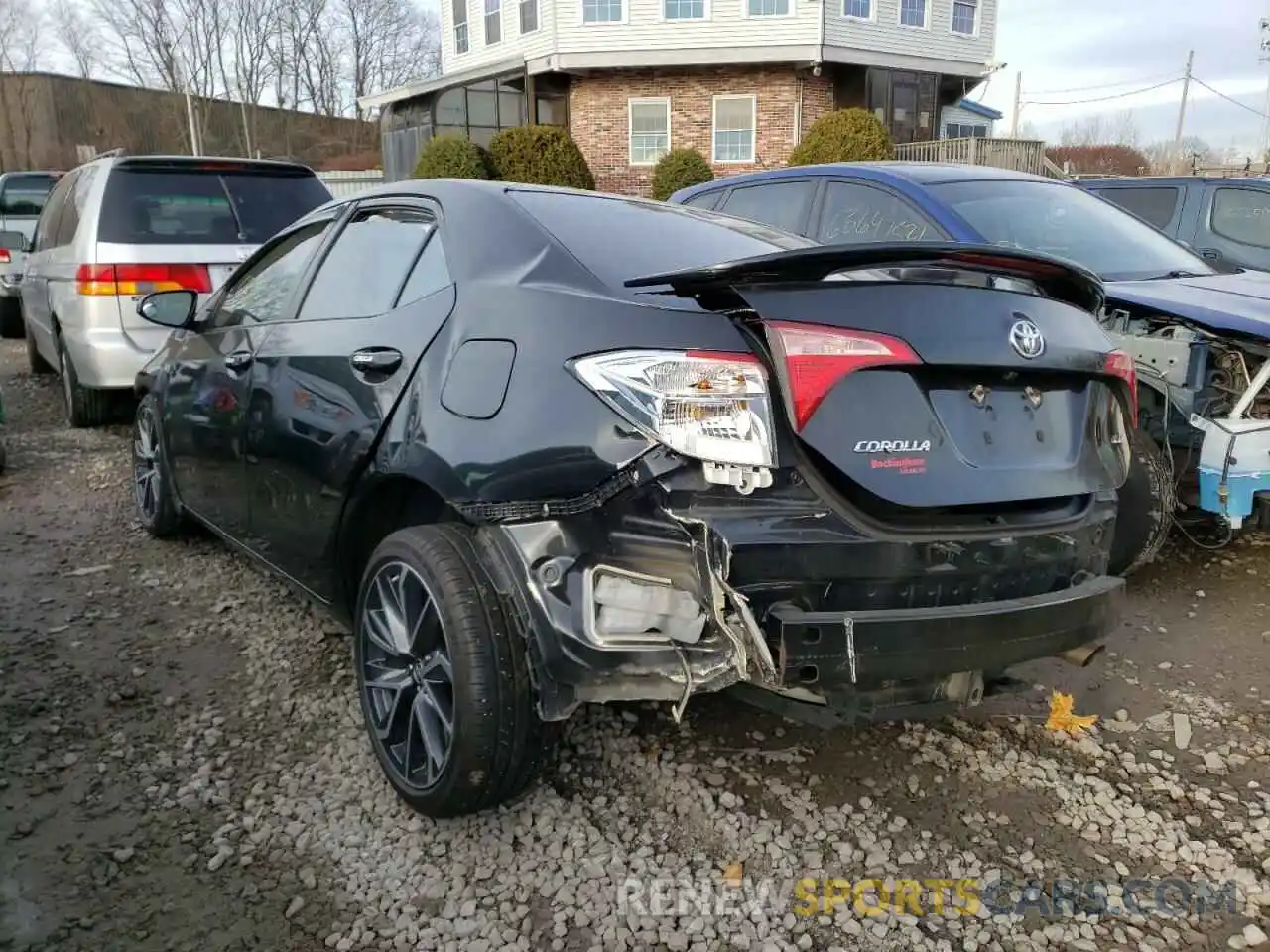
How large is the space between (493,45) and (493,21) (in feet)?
1.89

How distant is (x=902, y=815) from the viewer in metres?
2.62

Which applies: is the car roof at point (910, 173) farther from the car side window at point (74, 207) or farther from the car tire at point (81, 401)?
the car tire at point (81, 401)

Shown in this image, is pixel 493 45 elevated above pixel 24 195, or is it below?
above

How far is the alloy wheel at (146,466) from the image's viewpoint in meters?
4.66

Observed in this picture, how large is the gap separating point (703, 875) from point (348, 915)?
2.73 feet

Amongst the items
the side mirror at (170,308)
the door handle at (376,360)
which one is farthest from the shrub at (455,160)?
the door handle at (376,360)

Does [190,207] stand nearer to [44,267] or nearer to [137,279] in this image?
[137,279]

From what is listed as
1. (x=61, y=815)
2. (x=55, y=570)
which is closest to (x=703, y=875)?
(x=61, y=815)

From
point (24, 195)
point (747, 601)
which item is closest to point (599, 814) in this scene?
point (747, 601)

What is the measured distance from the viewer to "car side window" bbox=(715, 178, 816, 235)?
5.68m

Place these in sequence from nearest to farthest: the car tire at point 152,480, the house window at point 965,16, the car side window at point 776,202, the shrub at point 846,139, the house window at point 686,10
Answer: the car tire at point 152,480 → the car side window at point 776,202 → the shrub at point 846,139 → the house window at point 686,10 → the house window at point 965,16

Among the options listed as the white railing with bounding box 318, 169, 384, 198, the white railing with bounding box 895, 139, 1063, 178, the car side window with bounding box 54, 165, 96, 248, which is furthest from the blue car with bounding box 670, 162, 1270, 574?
the white railing with bounding box 318, 169, 384, 198

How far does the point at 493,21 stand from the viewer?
80.9 feet

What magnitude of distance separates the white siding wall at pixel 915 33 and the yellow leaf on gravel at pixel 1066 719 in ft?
69.8
